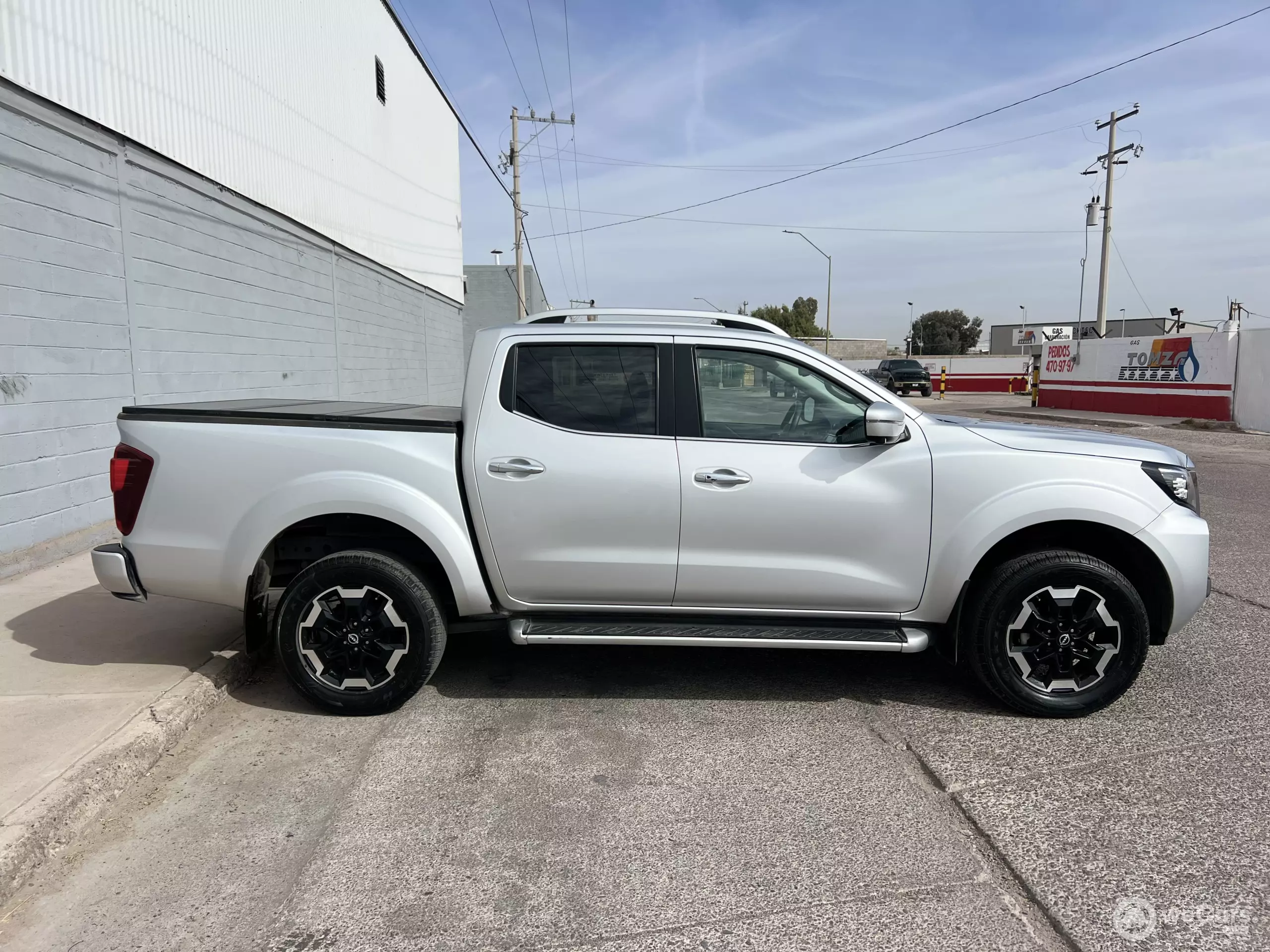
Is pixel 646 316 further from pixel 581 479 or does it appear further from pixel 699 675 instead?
pixel 699 675

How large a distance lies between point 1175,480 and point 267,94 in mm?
12260

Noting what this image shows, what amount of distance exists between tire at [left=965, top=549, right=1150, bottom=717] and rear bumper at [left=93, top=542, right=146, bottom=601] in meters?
4.17

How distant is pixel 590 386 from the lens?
413 centimetres

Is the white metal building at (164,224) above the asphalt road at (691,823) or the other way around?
above

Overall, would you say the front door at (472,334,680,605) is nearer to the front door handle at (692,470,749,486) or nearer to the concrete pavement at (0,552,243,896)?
the front door handle at (692,470,749,486)

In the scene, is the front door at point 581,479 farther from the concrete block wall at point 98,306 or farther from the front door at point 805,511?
the concrete block wall at point 98,306

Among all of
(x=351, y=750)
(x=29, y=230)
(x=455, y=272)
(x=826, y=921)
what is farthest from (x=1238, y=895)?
(x=455, y=272)

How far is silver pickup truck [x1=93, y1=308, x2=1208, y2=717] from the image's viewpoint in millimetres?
3908

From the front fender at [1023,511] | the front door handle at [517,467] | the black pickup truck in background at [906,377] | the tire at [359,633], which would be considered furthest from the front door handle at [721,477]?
the black pickup truck in background at [906,377]

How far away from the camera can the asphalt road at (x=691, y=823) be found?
2.58 m

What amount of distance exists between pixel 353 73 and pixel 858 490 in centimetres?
1596

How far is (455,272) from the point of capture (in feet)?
92.3

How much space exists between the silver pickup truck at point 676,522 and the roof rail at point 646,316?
337 mm

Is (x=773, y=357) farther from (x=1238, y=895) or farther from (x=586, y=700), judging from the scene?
(x=1238, y=895)
